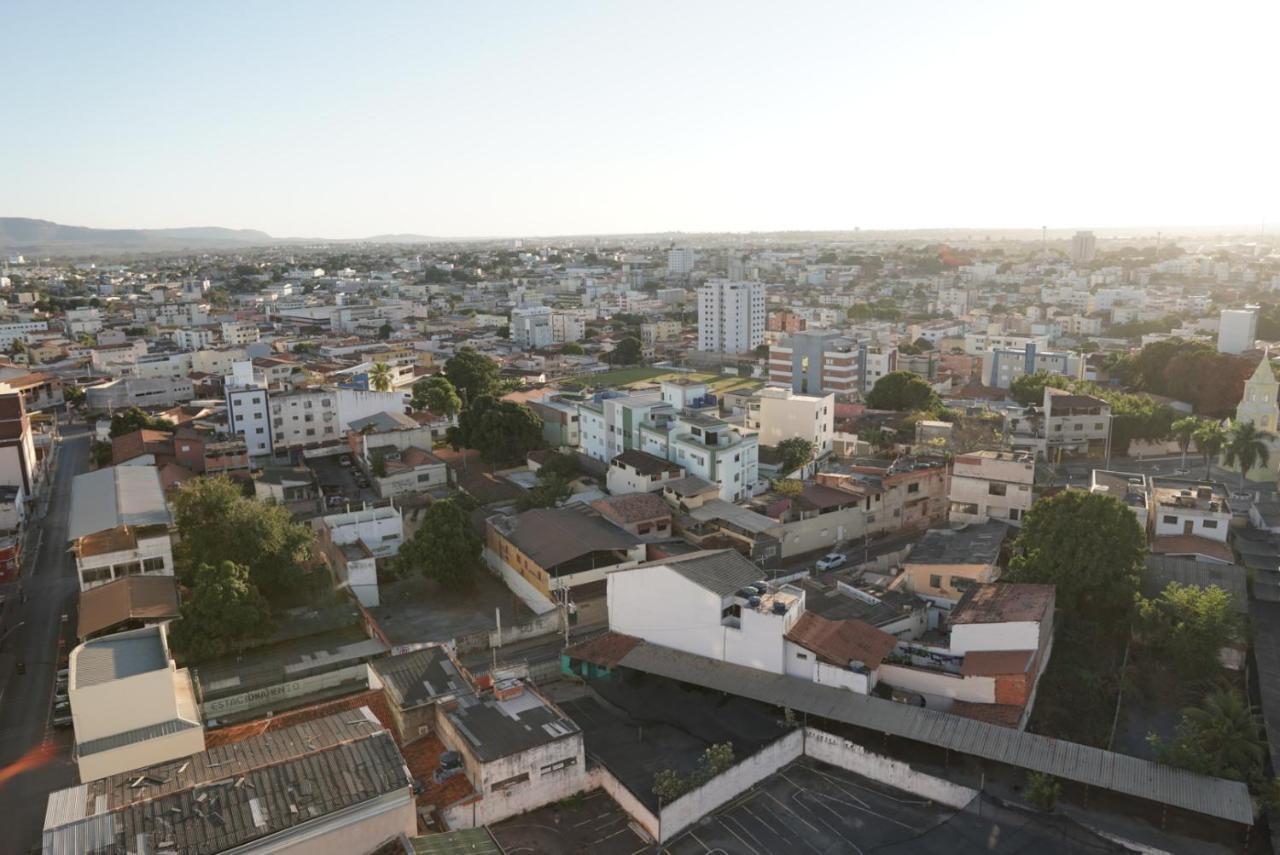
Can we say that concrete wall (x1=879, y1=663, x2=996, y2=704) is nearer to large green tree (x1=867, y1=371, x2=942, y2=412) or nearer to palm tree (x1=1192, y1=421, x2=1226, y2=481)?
palm tree (x1=1192, y1=421, x2=1226, y2=481)

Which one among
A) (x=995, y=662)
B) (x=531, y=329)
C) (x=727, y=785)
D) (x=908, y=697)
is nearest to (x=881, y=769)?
(x=908, y=697)

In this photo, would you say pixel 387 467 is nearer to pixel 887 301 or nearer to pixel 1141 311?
pixel 1141 311

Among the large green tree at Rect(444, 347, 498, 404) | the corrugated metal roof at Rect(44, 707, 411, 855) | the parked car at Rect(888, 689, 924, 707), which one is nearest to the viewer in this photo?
the corrugated metal roof at Rect(44, 707, 411, 855)

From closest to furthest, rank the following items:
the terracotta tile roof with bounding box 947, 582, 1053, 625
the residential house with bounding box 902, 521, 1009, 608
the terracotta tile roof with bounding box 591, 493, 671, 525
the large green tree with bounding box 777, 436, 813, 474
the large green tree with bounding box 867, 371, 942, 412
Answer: the terracotta tile roof with bounding box 947, 582, 1053, 625 < the residential house with bounding box 902, 521, 1009, 608 < the terracotta tile roof with bounding box 591, 493, 671, 525 < the large green tree with bounding box 777, 436, 813, 474 < the large green tree with bounding box 867, 371, 942, 412

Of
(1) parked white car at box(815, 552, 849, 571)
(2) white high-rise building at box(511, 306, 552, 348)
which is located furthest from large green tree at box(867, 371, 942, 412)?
(2) white high-rise building at box(511, 306, 552, 348)

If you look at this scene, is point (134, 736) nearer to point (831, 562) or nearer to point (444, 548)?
point (444, 548)
